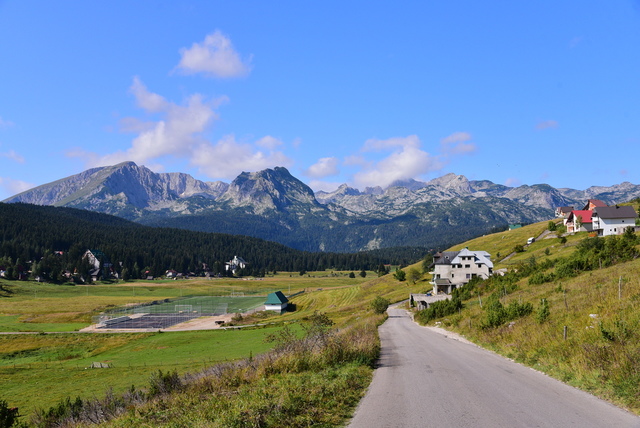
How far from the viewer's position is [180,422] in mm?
11422

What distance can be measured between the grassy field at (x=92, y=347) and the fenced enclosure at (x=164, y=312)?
583cm

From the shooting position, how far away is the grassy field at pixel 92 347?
3591 centimetres

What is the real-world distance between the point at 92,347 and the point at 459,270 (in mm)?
→ 76146

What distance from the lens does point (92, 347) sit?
2456 inches

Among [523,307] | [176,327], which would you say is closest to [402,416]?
[523,307]

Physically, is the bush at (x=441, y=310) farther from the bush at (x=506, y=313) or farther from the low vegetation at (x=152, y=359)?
the bush at (x=506, y=313)

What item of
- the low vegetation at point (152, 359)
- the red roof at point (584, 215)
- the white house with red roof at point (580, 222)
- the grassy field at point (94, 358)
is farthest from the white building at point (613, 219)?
the grassy field at point (94, 358)

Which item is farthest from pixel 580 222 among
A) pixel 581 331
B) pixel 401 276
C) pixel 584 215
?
pixel 581 331

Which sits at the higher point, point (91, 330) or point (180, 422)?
point (180, 422)

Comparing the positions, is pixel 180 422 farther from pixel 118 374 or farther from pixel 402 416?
pixel 118 374

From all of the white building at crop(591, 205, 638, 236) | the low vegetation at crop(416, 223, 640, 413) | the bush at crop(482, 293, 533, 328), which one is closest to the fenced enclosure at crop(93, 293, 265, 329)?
the low vegetation at crop(416, 223, 640, 413)

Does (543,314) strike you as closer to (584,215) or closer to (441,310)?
(441,310)

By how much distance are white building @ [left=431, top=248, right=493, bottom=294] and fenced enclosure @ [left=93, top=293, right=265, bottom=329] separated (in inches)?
1976

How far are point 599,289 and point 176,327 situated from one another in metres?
73.8
